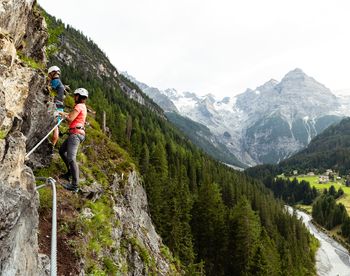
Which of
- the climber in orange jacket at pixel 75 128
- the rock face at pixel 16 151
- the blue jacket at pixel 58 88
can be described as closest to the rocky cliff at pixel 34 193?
the rock face at pixel 16 151

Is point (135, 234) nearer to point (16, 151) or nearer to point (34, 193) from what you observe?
point (34, 193)

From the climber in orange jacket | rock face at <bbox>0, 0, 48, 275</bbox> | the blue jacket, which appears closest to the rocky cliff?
rock face at <bbox>0, 0, 48, 275</bbox>

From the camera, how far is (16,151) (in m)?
10.7

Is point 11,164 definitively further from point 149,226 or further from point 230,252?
point 230,252

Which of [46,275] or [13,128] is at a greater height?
[13,128]

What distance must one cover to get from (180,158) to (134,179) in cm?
9399

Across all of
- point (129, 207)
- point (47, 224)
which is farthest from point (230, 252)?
point (47, 224)

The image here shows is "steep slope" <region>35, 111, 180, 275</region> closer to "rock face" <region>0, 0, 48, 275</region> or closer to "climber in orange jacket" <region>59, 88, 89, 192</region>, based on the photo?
"climber in orange jacket" <region>59, 88, 89, 192</region>

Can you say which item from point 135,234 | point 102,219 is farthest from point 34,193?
point 135,234

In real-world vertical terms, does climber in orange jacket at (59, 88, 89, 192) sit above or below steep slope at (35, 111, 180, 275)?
above

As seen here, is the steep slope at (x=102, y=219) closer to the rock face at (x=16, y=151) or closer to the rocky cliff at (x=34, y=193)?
the rocky cliff at (x=34, y=193)

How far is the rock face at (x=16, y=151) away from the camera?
29.1ft

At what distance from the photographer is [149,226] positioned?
38531 millimetres

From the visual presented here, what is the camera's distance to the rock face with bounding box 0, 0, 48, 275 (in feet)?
29.1
